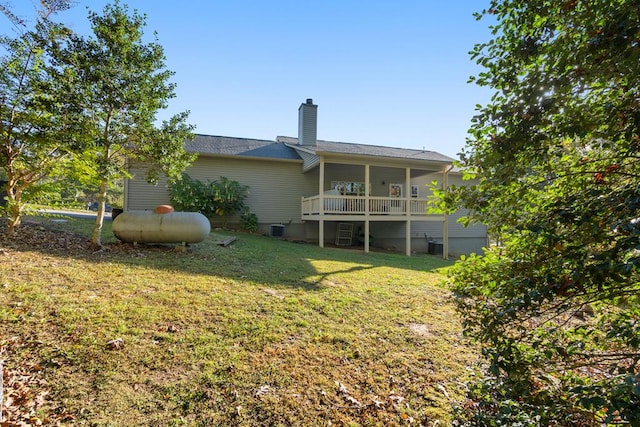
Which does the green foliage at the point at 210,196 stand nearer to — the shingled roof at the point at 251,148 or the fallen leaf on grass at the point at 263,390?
the shingled roof at the point at 251,148

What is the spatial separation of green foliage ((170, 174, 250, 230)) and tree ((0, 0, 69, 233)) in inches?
227

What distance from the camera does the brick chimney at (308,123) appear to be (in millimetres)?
15824

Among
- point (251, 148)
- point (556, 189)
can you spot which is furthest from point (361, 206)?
point (556, 189)

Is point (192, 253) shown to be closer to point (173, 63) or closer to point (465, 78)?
point (173, 63)

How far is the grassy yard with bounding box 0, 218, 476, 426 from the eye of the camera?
8.48 feet

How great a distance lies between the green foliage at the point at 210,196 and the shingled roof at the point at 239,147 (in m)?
1.40

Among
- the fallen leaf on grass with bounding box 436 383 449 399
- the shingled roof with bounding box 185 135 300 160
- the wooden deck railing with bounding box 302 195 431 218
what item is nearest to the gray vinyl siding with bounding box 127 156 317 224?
the shingled roof with bounding box 185 135 300 160

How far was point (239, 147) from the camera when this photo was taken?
14.6 metres

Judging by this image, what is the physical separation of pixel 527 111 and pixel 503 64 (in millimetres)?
381

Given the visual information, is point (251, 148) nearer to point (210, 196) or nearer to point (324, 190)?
point (210, 196)

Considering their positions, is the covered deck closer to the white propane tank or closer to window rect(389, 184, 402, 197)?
window rect(389, 184, 402, 197)

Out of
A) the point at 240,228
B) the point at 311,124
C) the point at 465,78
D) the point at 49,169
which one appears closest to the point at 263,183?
the point at 240,228

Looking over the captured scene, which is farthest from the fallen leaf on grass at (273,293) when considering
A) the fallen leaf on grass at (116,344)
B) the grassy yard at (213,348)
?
the fallen leaf on grass at (116,344)

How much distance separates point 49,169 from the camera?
617cm
